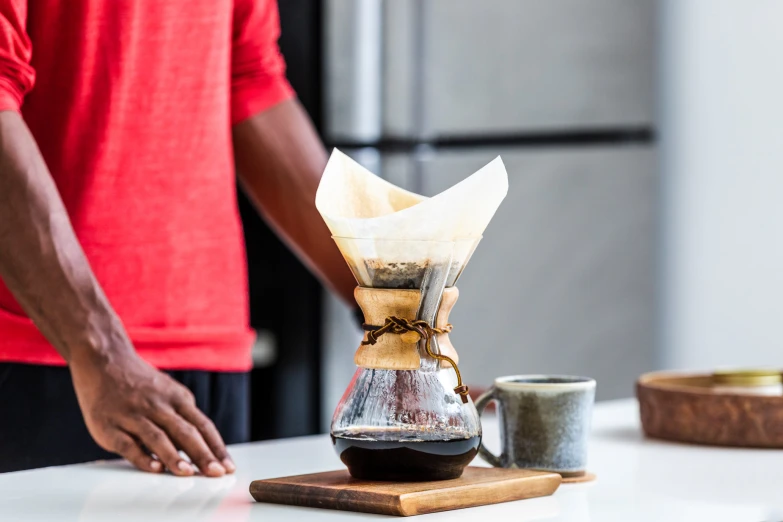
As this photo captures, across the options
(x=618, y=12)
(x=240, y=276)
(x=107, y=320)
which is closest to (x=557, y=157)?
(x=618, y=12)

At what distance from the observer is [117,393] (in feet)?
3.40

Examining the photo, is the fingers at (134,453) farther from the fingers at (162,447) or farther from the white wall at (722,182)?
the white wall at (722,182)

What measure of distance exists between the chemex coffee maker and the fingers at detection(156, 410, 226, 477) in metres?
0.18

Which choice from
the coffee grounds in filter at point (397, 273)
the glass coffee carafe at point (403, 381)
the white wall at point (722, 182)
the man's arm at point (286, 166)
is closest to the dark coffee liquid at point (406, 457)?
the glass coffee carafe at point (403, 381)

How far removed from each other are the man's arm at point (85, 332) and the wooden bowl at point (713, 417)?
47 cm

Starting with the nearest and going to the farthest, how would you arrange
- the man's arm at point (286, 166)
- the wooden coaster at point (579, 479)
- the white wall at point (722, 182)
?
the wooden coaster at point (579, 479), the man's arm at point (286, 166), the white wall at point (722, 182)

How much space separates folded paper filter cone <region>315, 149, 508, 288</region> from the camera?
0.82 m

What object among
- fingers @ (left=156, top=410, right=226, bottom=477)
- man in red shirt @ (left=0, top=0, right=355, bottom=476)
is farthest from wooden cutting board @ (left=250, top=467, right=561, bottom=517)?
man in red shirt @ (left=0, top=0, right=355, bottom=476)

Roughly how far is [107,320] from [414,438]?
376 mm

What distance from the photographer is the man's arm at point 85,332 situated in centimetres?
102

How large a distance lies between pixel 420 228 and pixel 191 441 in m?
0.32

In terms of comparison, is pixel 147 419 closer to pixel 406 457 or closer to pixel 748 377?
pixel 406 457

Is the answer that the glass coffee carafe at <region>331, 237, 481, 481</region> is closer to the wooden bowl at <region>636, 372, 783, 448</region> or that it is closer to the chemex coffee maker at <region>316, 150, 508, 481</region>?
the chemex coffee maker at <region>316, 150, 508, 481</region>

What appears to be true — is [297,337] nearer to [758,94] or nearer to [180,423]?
[758,94]
